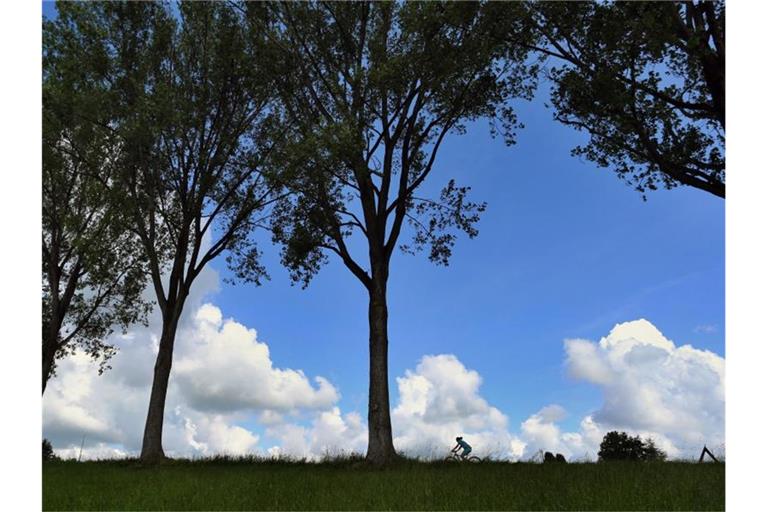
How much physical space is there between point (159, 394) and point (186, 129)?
982cm

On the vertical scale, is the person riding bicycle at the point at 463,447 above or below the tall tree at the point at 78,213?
below

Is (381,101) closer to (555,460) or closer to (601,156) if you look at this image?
(601,156)

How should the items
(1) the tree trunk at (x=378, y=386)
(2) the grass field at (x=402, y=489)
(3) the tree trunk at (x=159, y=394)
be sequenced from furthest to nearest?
(3) the tree trunk at (x=159, y=394), (1) the tree trunk at (x=378, y=386), (2) the grass field at (x=402, y=489)

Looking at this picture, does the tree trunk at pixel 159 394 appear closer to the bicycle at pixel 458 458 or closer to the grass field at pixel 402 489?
the grass field at pixel 402 489

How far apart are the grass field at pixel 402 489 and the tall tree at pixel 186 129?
666 centimetres

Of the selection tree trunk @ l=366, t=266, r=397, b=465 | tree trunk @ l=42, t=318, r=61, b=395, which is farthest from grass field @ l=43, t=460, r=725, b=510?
tree trunk @ l=42, t=318, r=61, b=395

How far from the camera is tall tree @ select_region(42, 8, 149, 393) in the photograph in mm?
22109

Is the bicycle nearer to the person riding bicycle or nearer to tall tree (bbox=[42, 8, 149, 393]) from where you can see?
the person riding bicycle

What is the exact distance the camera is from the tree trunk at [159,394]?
21.9 metres

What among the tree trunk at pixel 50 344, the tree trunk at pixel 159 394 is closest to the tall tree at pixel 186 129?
the tree trunk at pixel 159 394

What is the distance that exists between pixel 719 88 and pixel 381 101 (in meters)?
10.4

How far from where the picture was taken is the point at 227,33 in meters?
23.7

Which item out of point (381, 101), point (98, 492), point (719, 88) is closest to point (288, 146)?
point (381, 101)

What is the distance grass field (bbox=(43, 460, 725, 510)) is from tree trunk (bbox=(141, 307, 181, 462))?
10.4 feet
